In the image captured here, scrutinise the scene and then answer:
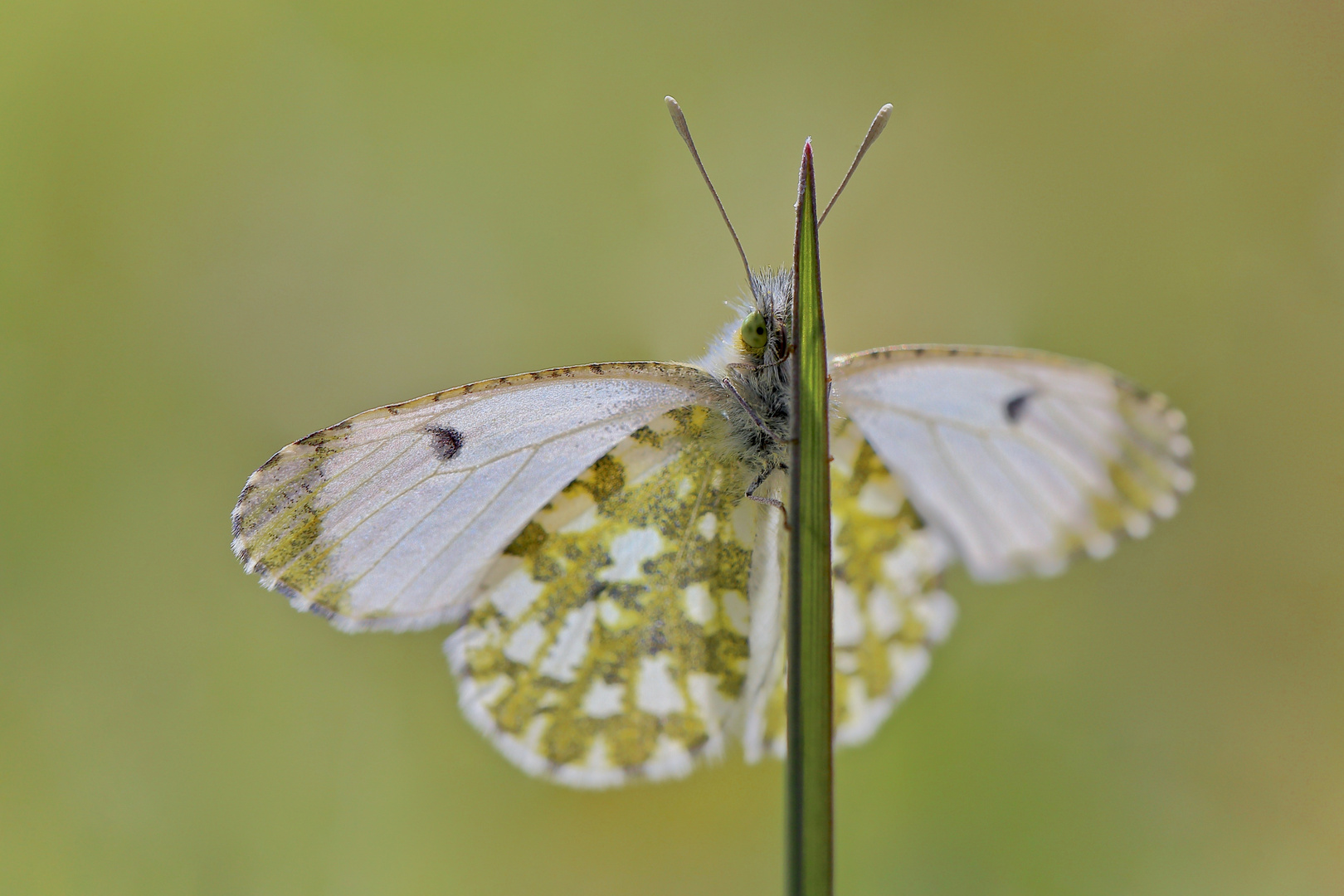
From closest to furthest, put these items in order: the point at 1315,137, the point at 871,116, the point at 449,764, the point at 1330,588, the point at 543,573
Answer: the point at 543,573 → the point at 449,764 → the point at 1330,588 → the point at 1315,137 → the point at 871,116

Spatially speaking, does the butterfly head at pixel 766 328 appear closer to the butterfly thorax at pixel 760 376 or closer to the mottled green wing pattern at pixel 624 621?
the butterfly thorax at pixel 760 376

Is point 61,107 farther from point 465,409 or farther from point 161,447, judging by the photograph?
point 465,409

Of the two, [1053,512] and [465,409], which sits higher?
[1053,512]

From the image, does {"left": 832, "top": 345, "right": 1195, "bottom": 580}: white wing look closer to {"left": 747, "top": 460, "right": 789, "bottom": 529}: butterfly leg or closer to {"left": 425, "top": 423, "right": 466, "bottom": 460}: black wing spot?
{"left": 747, "top": 460, "right": 789, "bottom": 529}: butterfly leg

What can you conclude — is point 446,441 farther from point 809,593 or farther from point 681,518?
point 809,593

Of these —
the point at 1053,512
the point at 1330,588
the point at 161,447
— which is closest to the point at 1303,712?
the point at 1330,588

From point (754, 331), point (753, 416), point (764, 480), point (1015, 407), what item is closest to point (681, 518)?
point (764, 480)

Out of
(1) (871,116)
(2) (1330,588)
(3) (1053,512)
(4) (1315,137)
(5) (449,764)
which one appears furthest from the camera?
(1) (871,116)
